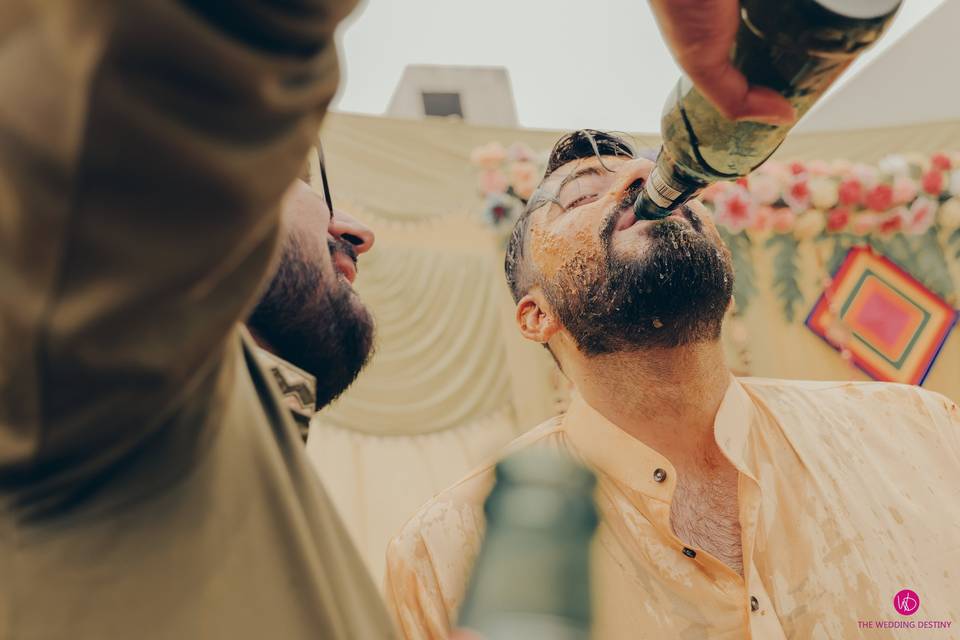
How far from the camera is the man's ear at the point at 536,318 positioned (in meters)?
2.05

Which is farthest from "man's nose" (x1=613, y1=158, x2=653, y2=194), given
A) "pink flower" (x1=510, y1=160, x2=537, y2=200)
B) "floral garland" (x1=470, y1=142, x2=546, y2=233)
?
"pink flower" (x1=510, y1=160, x2=537, y2=200)

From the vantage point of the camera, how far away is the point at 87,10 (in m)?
0.40

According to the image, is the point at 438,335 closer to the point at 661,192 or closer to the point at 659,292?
the point at 659,292

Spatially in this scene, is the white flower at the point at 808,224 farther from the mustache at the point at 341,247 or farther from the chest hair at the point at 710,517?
the mustache at the point at 341,247

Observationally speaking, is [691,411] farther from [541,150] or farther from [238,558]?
[541,150]

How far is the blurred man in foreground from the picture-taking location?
16.4 inches

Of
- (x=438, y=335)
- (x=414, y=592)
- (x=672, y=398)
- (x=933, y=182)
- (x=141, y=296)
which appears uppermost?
(x=141, y=296)

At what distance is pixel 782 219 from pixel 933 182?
3.37 ft

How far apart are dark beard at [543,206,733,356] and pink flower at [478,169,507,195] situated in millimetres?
3071

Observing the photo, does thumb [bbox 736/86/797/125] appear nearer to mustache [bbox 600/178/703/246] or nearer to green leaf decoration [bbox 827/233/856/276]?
mustache [bbox 600/178/703/246]

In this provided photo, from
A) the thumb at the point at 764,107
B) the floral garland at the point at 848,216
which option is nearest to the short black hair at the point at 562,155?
the thumb at the point at 764,107

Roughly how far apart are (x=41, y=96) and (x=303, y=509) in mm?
453

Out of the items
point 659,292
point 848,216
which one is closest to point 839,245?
point 848,216

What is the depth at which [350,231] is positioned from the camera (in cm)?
153
